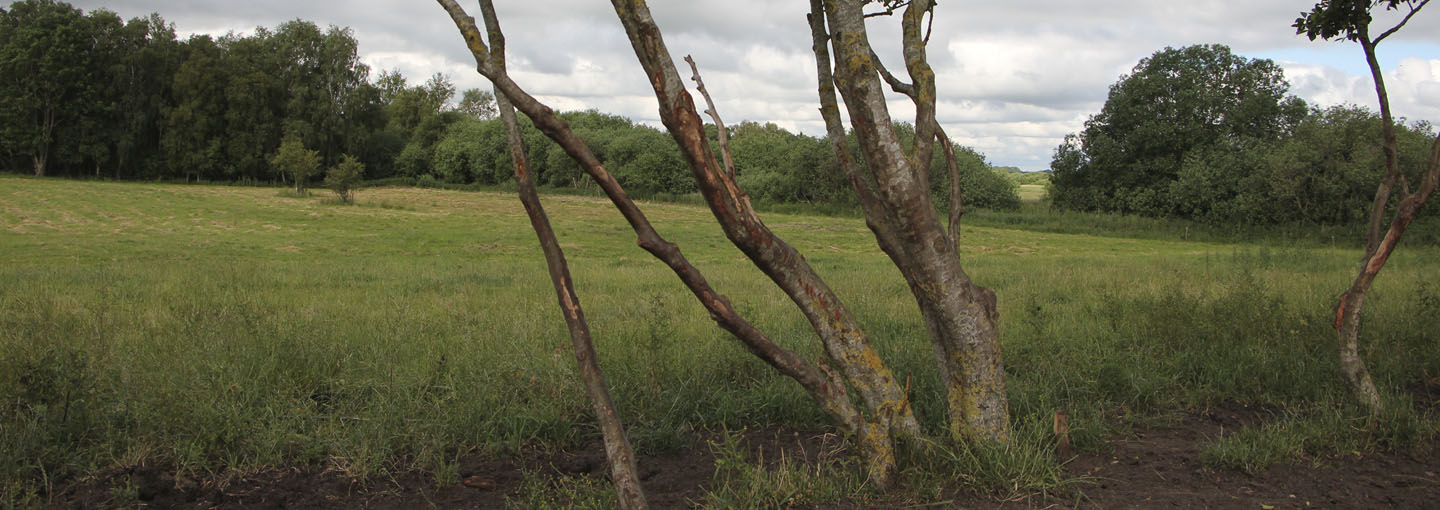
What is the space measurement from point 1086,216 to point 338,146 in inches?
2615

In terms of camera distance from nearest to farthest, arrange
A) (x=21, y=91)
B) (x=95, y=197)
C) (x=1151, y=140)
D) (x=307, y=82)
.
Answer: (x=95, y=197) < (x=1151, y=140) < (x=21, y=91) < (x=307, y=82)

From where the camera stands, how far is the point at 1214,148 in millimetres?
48406

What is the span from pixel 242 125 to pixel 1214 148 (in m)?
75.4

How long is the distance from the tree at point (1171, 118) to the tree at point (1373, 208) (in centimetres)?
4684

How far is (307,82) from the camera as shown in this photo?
261 feet

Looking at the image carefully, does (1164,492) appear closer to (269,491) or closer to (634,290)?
(269,491)

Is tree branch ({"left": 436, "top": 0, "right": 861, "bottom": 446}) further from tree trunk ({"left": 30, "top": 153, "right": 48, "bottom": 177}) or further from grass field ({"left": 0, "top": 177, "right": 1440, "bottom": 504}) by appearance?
tree trunk ({"left": 30, "top": 153, "right": 48, "bottom": 177})

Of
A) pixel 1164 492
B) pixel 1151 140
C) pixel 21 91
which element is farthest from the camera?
pixel 21 91

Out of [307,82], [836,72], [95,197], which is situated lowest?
[95,197]

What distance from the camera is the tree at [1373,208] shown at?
16.3ft

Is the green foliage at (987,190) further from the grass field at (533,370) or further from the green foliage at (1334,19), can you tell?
the green foliage at (1334,19)

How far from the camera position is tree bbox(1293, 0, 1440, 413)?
4.97 meters

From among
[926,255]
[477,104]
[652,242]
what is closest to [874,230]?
[926,255]

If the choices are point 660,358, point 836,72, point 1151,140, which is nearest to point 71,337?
point 660,358
